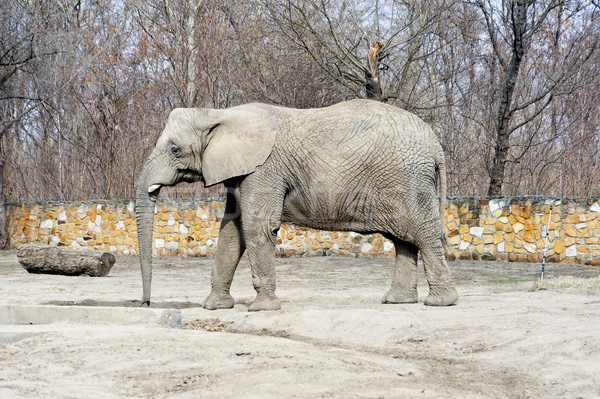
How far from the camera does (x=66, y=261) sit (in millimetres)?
13789

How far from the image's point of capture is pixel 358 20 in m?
17.5

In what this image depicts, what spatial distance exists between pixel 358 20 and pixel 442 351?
12.5 metres

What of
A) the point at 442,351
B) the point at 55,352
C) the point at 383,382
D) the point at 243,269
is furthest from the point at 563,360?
the point at 243,269

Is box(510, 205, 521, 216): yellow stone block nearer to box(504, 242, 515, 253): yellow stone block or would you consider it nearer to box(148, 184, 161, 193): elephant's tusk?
box(504, 242, 515, 253): yellow stone block

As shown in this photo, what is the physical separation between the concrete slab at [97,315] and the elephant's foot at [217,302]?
150 centimetres

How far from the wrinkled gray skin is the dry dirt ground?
86 cm

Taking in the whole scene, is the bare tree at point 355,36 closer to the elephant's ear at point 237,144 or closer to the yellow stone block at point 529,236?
the yellow stone block at point 529,236

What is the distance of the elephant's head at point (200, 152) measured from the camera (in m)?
8.31

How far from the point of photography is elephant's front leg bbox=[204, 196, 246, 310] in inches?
348

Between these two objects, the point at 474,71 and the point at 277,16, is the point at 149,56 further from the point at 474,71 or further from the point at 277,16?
the point at 474,71

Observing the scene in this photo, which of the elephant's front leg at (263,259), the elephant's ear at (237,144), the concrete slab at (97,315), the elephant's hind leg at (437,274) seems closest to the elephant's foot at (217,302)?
the elephant's front leg at (263,259)

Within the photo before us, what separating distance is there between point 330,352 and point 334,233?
1200 centimetres

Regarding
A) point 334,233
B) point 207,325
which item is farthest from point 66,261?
point 207,325

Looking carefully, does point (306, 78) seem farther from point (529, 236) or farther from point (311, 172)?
point (311, 172)
